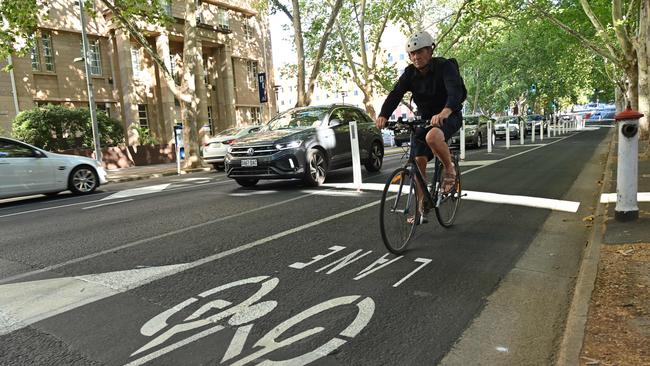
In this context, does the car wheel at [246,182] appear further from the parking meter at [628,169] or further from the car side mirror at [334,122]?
the parking meter at [628,169]

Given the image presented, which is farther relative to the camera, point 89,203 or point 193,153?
point 193,153

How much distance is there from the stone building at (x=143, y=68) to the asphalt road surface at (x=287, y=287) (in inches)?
610

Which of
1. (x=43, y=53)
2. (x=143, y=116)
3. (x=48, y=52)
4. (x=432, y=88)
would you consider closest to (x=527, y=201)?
(x=432, y=88)

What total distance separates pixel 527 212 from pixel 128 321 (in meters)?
5.37

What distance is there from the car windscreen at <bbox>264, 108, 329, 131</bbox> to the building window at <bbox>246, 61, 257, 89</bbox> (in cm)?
2599

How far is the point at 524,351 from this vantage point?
8.76 ft

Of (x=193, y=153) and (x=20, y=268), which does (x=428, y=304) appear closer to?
(x=20, y=268)

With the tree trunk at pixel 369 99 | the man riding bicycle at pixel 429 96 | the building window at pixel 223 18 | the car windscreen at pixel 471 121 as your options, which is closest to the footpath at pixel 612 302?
the man riding bicycle at pixel 429 96

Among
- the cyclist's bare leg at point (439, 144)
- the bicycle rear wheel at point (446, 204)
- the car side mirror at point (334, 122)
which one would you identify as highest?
the car side mirror at point (334, 122)

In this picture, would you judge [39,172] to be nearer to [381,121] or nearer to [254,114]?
[381,121]

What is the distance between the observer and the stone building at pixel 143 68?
22891 millimetres

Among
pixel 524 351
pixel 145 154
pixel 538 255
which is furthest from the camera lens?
pixel 145 154

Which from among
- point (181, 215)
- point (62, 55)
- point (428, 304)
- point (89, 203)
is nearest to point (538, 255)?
point (428, 304)

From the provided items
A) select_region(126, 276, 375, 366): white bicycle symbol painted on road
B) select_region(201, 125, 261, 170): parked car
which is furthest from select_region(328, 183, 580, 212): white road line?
select_region(201, 125, 261, 170): parked car
